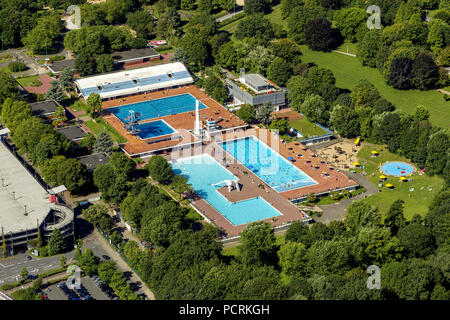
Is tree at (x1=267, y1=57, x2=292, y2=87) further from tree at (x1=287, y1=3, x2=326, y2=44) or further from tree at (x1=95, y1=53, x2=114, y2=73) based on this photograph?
tree at (x1=95, y1=53, x2=114, y2=73)

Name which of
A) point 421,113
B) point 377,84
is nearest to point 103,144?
point 421,113

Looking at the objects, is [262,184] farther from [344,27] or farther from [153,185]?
[344,27]

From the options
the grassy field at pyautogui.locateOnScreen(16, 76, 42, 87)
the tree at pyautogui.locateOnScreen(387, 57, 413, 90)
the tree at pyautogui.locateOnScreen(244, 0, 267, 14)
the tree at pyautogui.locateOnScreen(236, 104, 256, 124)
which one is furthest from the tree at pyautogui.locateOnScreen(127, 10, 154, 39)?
the tree at pyautogui.locateOnScreen(387, 57, 413, 90)

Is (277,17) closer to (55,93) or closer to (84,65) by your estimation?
(84,65)

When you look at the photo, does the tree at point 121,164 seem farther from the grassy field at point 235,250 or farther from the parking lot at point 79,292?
the parking lot at point 79,292
